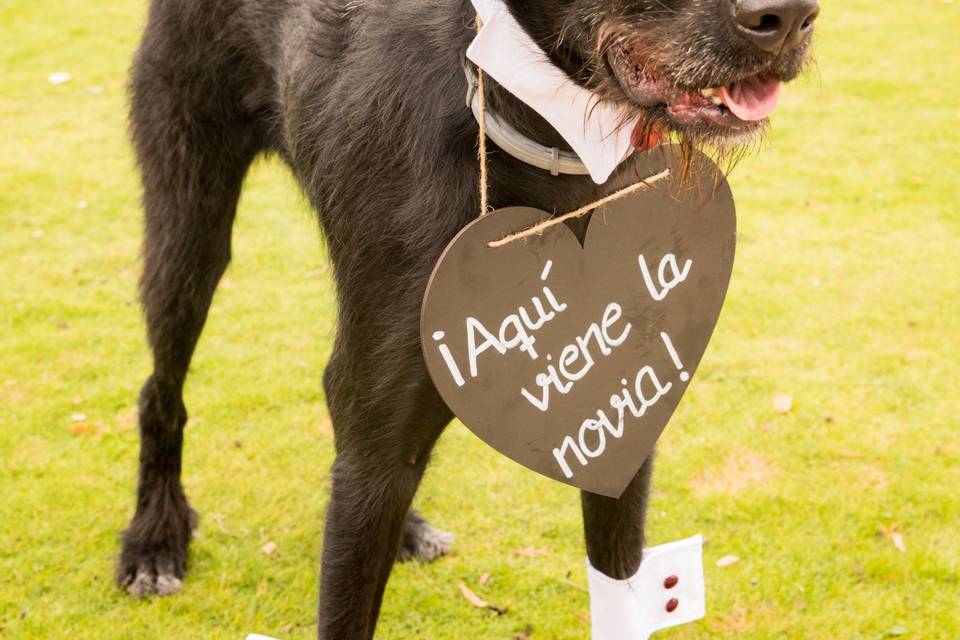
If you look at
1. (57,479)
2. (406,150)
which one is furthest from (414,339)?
(57,479)

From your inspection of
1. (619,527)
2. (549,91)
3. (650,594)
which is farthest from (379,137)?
(650,594)

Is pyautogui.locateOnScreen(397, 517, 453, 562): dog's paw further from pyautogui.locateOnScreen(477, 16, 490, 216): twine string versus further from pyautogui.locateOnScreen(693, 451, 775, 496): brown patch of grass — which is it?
pyautogui.locateOnScreen(477, 16, 490, 216): twine string

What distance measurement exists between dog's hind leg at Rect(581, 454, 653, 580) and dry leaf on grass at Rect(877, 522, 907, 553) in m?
1.30

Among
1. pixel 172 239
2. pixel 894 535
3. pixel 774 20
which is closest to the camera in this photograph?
pixel 774 20

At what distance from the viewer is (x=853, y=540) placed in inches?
144

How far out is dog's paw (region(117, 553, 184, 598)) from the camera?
3521 millimetres

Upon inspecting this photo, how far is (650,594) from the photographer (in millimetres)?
2811

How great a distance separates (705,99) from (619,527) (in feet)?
4.04

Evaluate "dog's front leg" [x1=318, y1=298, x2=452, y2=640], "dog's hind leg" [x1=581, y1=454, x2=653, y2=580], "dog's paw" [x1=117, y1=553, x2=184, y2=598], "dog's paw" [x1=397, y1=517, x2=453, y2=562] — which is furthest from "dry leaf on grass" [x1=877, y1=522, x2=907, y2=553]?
"dog's paw" [x1=117, y1=553, x2=184, y2=598]

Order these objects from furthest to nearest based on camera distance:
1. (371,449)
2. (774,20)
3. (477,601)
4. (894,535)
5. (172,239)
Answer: (894,535) → (477,601) → (172,239) → (371,449) → (774,20)

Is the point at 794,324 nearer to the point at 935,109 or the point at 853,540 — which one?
the point at 853,540

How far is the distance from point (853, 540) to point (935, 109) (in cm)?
478

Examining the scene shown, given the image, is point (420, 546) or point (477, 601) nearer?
point (477, 601)

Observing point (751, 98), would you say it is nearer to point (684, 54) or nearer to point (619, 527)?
point (684, 54)
